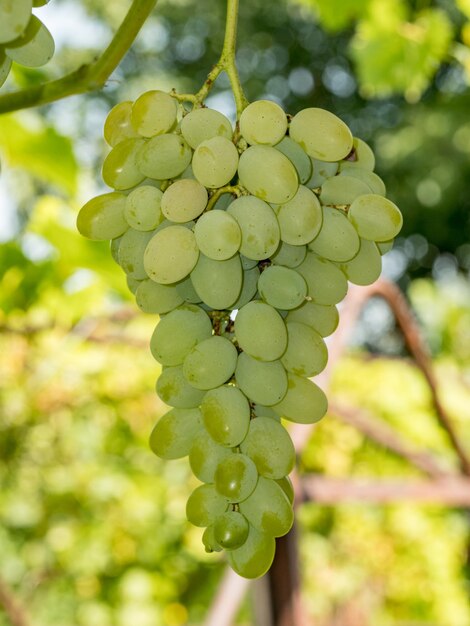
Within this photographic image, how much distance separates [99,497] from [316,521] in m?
0.57

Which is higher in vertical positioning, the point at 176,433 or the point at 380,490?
the point at 176,433

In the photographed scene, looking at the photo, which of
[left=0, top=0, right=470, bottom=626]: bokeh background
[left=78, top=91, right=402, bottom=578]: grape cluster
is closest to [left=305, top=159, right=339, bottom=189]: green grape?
[left=78, top=91, right=402, bottom=578]: grape cluster

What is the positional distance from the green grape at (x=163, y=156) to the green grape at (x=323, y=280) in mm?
65

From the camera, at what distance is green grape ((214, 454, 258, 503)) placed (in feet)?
1.01

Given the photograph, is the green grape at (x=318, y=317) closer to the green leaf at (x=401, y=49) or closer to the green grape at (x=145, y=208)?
the green grape at (x=145, y=208)

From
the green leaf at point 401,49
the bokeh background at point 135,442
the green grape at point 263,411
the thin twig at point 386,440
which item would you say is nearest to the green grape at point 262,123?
the green grape at point 263,411

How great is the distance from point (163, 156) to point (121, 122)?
4cm

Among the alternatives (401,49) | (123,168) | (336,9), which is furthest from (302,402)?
(401,49)

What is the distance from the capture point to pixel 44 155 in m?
0.89

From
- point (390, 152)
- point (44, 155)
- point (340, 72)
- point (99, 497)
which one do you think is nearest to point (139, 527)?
point (99, 497)

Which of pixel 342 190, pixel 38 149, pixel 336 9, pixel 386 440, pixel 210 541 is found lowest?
pixel 386 440

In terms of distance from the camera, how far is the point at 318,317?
1.10 feet

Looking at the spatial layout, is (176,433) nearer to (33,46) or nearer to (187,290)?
(187,290)

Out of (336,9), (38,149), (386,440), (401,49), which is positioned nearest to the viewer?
(38,149)
